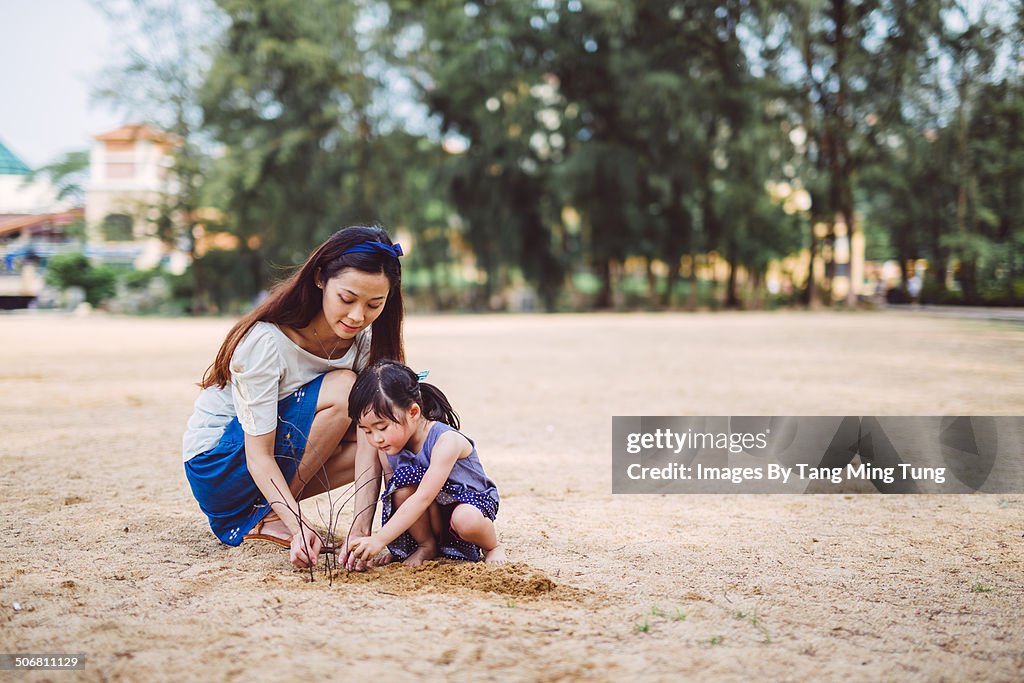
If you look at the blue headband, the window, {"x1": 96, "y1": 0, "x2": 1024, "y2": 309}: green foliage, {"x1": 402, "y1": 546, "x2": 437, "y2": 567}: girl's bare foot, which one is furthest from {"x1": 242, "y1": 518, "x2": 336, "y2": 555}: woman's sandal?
the window

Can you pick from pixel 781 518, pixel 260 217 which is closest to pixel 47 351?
pixel 781 518

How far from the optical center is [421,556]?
3.01 meters

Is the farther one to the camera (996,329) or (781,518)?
(996,329)

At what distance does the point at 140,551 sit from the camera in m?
3.13

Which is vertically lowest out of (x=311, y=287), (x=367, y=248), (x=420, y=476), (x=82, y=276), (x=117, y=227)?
(x=420, y=476)

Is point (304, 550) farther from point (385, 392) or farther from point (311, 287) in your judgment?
point (311, 287)

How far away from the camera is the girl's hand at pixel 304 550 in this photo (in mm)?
2811

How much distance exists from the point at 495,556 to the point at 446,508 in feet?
0.73

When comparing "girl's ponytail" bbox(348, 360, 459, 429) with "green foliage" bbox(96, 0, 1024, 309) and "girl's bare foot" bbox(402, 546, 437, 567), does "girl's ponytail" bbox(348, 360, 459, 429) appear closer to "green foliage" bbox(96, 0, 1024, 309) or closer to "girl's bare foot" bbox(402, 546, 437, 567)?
"girl's bare foot" bbox(402, 546, 437, 567)

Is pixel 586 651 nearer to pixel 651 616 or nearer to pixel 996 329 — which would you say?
pixel 651 616

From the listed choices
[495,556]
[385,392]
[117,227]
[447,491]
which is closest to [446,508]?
[447,491]

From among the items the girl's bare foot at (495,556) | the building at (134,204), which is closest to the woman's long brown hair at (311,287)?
the girl's bare foot at (495,556)

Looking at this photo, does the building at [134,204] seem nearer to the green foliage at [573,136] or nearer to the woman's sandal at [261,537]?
the green foliage at [573,136]

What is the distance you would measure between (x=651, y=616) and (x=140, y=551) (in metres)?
1.76
